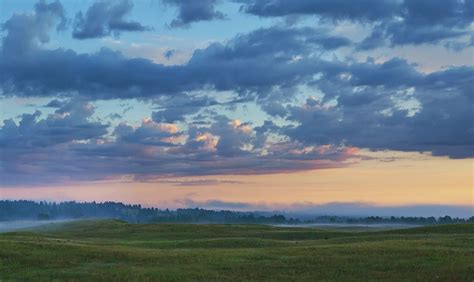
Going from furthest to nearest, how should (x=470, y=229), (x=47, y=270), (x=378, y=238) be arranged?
(x=470, y=229) → (x=378, y=238) → (x=47, y=270)

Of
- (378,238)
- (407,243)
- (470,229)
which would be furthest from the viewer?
(470,229)

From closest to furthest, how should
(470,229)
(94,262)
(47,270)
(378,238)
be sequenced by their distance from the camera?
(47,270) < (94,262) < (378,238) < (470,229)

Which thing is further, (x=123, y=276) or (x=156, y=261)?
(x=156, y=261)

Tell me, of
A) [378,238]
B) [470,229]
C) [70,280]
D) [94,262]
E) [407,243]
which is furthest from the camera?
[470,229]

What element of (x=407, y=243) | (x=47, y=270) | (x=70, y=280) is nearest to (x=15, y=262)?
(x=47, y=270)

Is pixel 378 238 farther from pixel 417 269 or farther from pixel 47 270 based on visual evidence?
pixel 47 270

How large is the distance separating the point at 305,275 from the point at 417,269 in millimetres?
8485

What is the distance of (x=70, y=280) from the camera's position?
46594 mm

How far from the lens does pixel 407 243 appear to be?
213 feet

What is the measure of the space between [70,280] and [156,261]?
1040 centimetres

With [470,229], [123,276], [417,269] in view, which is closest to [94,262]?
[123,276]

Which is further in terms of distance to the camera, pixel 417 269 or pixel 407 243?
pixel 407 243

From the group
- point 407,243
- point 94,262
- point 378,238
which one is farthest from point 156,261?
point 378,238

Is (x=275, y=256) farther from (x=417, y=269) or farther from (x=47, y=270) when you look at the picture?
(x=47, y=270)
